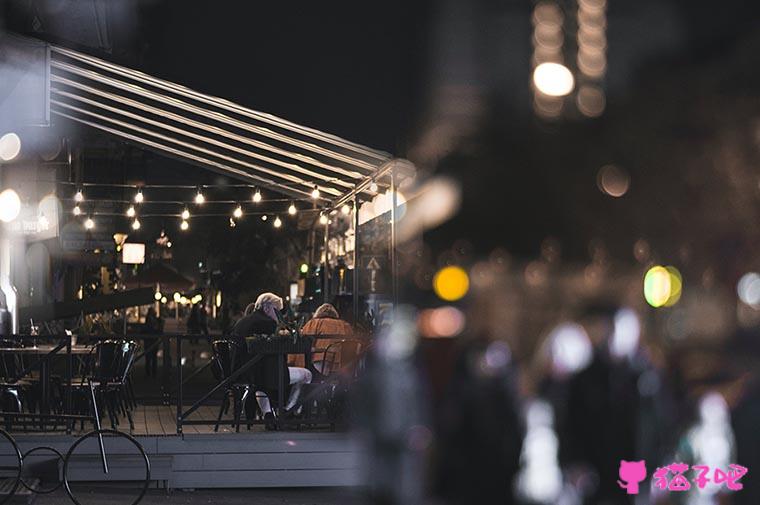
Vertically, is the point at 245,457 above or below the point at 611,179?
below

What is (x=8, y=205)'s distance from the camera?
1702cm

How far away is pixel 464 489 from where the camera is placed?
342cm

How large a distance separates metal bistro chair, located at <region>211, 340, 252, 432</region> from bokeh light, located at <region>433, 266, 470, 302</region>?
7787mm

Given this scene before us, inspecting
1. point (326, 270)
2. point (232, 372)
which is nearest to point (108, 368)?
point (232, 372)

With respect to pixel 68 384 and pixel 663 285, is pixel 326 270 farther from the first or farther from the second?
pixel 663 285

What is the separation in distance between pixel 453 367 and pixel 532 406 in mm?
243

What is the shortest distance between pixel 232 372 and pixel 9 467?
2.79 m

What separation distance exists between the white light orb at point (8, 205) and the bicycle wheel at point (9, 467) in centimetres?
786

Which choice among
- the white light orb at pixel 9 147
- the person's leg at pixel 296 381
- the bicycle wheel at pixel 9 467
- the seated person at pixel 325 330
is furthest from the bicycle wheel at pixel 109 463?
the white light orb at pixel 9 147

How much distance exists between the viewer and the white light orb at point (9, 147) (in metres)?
18.0

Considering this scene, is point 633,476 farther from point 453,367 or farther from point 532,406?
point 453,367

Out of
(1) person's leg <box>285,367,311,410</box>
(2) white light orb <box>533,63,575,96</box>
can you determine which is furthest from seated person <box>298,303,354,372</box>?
(2) white light orb <box>533,63,575,96</box>

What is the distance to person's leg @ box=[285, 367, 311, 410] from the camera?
37.8ft
